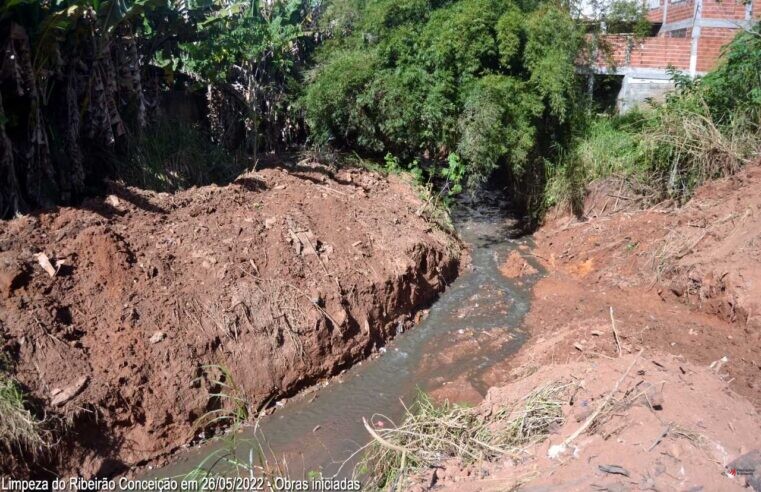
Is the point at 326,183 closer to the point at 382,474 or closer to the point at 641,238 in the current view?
the point at 641,238

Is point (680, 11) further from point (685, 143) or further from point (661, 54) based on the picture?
point (685, 143)

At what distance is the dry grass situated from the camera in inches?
196

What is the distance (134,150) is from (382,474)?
6.19 meters

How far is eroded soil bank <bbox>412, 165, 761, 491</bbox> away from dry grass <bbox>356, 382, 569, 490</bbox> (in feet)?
0.36

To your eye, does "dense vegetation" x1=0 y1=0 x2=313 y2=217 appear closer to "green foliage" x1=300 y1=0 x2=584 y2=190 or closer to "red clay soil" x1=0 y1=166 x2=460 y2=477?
"red clay soil" x1=0 y1=166 x2=460 y2=477

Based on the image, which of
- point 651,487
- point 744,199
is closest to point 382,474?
point 651,487

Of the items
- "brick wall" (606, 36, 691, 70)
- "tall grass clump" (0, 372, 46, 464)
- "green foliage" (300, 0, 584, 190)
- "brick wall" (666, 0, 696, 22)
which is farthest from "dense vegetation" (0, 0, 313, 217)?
"brick wall" (666, 0, 696, 22)

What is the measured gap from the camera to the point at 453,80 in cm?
1087

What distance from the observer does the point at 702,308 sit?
8.55 meters

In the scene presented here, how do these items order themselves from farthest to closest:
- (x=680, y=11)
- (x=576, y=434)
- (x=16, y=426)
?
(x=680, y=11), (x=16, y=426), (x=576, y=434)

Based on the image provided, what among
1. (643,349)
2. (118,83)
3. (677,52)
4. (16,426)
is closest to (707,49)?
(677,52)

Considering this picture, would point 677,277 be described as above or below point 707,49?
below

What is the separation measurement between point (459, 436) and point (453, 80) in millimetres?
7235

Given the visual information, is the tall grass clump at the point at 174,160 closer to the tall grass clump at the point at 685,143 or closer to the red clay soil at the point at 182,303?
the red clay soil at the point at 182,303
